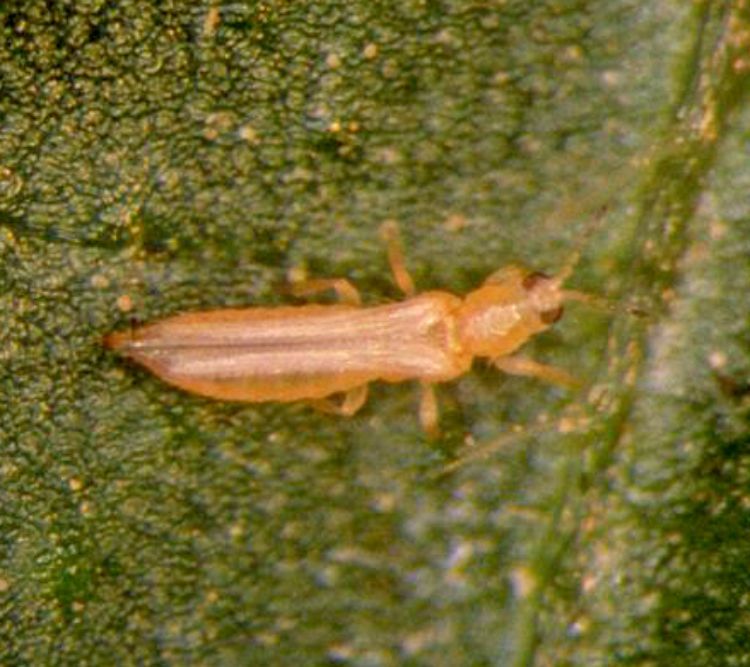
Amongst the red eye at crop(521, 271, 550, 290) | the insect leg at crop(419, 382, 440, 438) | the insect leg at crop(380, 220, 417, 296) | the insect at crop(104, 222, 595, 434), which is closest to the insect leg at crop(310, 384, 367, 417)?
the insect at crop(104, 222, 595, 434)

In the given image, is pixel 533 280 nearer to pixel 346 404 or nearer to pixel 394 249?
pixel 394 249

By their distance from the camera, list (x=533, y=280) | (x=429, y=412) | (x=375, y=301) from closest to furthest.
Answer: (x=533, y=280) < (x=429, y=412) < (x=375, y=301)

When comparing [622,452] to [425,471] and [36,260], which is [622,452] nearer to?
[425,471]

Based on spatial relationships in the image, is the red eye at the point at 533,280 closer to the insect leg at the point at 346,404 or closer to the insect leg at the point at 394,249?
the insect leg at the point at 394,249

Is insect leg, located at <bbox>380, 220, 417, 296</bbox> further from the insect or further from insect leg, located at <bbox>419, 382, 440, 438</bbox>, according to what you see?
insect leg, located at <bbox>419, 382, 440, 438</bbox>

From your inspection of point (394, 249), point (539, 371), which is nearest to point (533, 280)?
point (539, 371)

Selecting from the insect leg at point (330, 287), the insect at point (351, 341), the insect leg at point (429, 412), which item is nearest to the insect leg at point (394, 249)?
the insect at point (351, 341)
